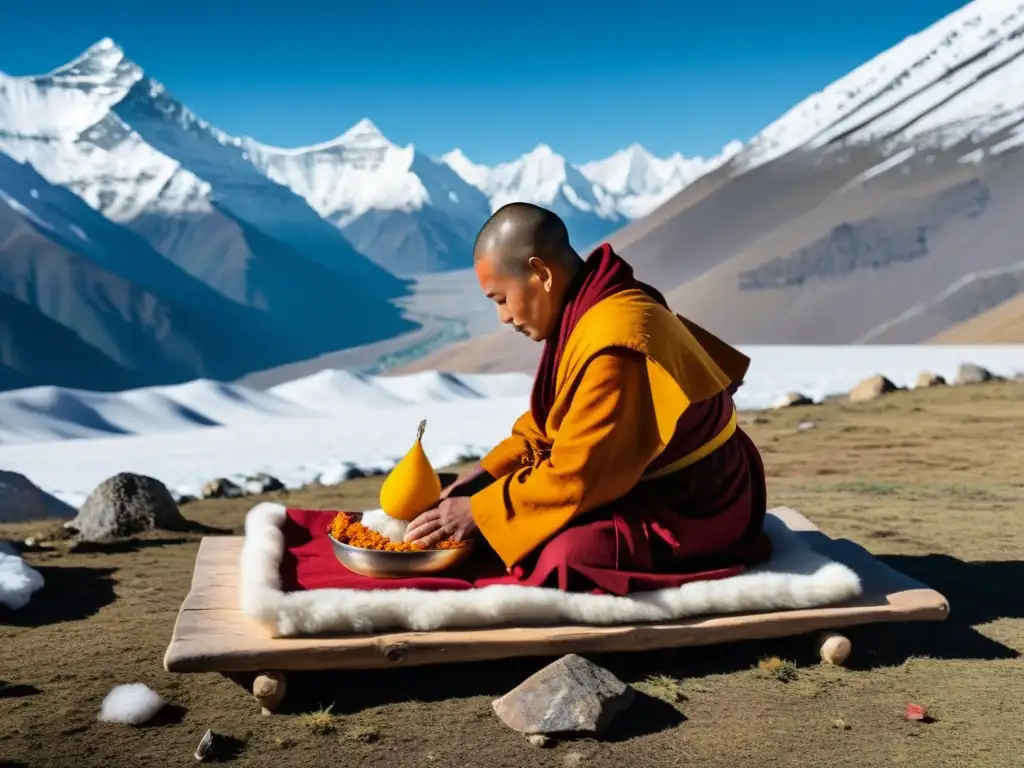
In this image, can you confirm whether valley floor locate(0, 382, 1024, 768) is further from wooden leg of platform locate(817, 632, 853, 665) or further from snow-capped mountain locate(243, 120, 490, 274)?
snow-capped mountain locate(243, 120, 490, 274)

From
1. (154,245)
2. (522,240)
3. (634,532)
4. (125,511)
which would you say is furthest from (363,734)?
(154,245)

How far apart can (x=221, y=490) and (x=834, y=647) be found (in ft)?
20.7

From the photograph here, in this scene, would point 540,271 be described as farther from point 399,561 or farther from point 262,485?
point 262,485

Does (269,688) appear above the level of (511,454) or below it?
below

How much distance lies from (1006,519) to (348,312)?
337 ft

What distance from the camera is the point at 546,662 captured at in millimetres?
3555

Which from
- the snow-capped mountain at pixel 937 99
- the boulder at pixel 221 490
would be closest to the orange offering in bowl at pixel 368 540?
the boulder at pixel 221 490

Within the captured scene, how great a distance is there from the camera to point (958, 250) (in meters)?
32.2

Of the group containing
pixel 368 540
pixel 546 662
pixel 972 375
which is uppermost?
pixel 972 375

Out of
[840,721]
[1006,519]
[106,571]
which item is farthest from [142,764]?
[1006,519]

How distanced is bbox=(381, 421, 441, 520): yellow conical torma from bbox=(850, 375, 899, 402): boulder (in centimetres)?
1024

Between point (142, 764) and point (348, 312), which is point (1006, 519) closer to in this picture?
A: point (142, 764)

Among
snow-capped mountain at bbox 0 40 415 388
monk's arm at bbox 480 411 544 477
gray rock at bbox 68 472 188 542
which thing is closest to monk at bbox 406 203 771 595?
monk's arm at bbox 480 411 544 477

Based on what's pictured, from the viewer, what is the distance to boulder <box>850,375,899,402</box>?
510 inches
